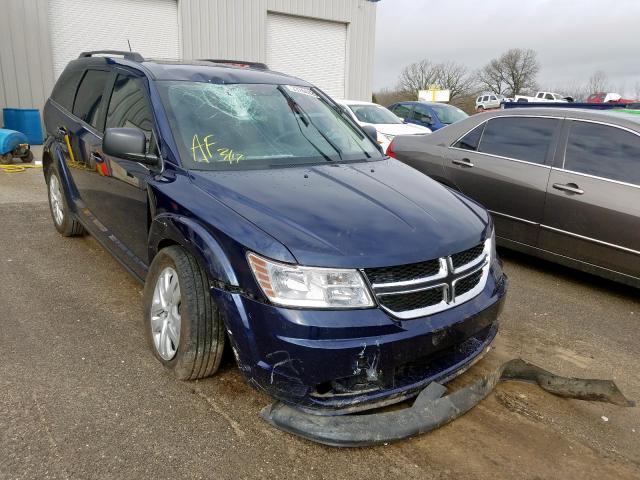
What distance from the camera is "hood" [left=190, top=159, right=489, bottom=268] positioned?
2.34 m

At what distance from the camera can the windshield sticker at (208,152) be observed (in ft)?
9.98

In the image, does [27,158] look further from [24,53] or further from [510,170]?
[510,170]

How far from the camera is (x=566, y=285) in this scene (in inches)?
189

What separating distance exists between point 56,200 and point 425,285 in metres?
4.48

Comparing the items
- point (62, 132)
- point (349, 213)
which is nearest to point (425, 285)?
point (349, 213)

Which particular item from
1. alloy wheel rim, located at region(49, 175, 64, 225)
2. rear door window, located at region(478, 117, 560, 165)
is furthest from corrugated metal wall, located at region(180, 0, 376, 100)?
rear door window, located at region(478, 117, 560, 165)

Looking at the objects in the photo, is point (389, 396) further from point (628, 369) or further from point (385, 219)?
point (628, 369)

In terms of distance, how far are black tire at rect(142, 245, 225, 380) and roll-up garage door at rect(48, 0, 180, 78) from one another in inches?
521

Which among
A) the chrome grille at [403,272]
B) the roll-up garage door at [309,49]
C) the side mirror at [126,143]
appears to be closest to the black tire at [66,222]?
the side mirror at [126,143]

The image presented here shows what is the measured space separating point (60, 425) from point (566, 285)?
4.18 meters

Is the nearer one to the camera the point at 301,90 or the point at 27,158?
the point at 301,90

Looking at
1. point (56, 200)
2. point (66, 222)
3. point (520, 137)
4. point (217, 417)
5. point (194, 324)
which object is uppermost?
point (520, 137)

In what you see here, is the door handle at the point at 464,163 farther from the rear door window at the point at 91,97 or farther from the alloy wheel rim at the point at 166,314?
the alloy wheel rim at the point at 166,314

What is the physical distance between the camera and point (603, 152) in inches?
179
